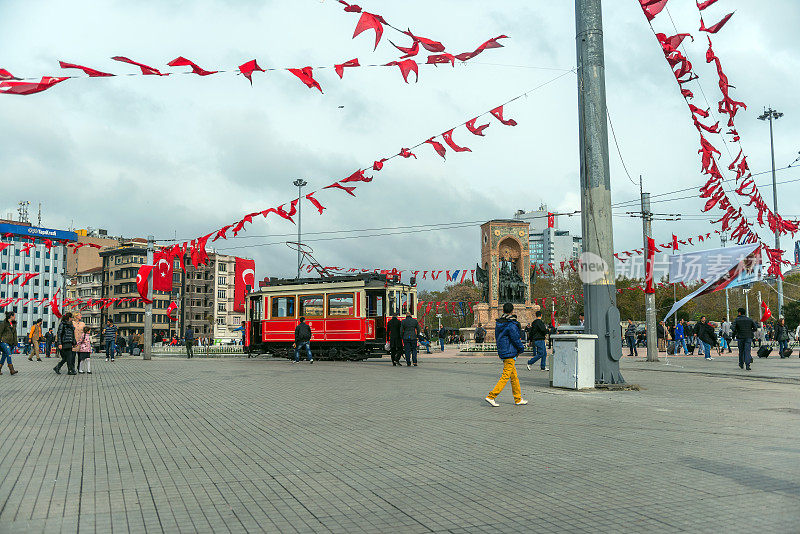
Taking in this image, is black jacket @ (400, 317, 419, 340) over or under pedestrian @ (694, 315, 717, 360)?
over

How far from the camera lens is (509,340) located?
10.7 meters

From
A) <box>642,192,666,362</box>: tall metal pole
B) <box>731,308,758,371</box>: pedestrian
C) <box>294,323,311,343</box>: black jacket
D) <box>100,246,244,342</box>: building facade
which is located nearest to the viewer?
<box>731,308,758,371</box>: pedestrian

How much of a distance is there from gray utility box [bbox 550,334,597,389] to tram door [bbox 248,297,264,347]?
1915 centimetres

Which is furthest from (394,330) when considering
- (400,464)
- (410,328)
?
(400,464)

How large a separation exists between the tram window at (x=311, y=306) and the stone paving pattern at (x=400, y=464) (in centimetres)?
1589

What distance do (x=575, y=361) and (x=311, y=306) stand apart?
16742 millimetres

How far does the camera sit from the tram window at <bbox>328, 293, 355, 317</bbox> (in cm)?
2720

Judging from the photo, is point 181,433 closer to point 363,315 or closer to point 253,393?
point 253,393

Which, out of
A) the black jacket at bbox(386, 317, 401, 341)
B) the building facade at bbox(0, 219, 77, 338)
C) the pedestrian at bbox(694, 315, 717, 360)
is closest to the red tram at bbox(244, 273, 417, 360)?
the black jacket at bbox(386, 317, 401, 341)

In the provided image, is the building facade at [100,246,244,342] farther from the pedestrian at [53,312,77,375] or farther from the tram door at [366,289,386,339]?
the pedestrian at [53,312,77,375]

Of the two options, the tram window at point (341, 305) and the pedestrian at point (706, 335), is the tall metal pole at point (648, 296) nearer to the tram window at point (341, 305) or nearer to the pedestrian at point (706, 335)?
the pedestrian at point (706, 335)

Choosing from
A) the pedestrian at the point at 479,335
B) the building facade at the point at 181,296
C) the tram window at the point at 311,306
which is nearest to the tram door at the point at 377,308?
the tram window at the point at 311,306

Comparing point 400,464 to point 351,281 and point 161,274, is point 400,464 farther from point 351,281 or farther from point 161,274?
point 161,274

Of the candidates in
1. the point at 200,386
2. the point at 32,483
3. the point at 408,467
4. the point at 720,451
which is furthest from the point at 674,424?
the point at 200,386
